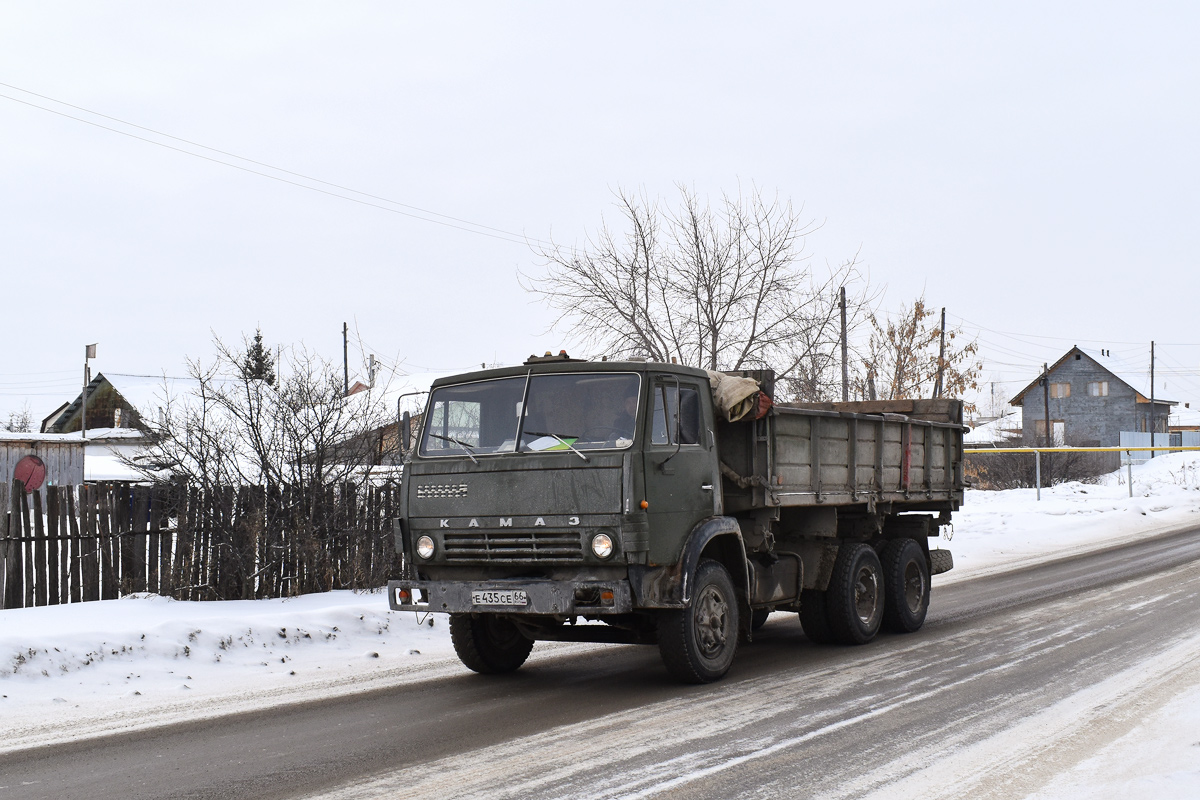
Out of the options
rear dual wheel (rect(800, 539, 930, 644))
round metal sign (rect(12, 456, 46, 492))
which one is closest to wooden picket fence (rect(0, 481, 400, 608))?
rear dual wheel (rect(800, 539, 930, 644))

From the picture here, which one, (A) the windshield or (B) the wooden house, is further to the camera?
(B) the wooden house

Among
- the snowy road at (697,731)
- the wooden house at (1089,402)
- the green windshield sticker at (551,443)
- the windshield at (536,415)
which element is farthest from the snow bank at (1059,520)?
the wooden house at (1089,402)

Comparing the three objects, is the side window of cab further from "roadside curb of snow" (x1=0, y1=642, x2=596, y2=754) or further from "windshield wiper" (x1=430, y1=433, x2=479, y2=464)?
"roadside curb of snow" (x1=0, y1=642, x2=596, y2=754)

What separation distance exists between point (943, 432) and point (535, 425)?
18.5ft

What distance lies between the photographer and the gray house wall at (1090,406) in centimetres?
7206

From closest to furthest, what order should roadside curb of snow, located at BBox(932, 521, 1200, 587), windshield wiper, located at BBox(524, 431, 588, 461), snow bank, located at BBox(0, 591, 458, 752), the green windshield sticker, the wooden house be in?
snow bank, located at BBox(0, 591, 458, 752)
windshield wiper, located at BBox(524, 431, 588, 461)
the green windshield sticker
roadside curb of snow, located at BBox(932, 521, 1200, 587)
the wooden house

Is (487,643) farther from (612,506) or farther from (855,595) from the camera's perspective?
(855,595)

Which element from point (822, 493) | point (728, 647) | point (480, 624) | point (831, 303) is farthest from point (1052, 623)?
point (831, 303)

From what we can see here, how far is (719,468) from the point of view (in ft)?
26.7

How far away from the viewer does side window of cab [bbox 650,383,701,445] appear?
753cm

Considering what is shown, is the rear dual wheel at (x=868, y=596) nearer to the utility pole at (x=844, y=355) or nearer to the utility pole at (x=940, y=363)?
the utility pole at (x=844, y=355)

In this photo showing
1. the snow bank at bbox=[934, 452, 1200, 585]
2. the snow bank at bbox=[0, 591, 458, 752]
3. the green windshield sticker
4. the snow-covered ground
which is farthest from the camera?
the snow bank at bbox=[934, 452, 1200, 585]

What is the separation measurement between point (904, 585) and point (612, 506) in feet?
14.8

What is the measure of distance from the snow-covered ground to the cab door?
2422 mm
